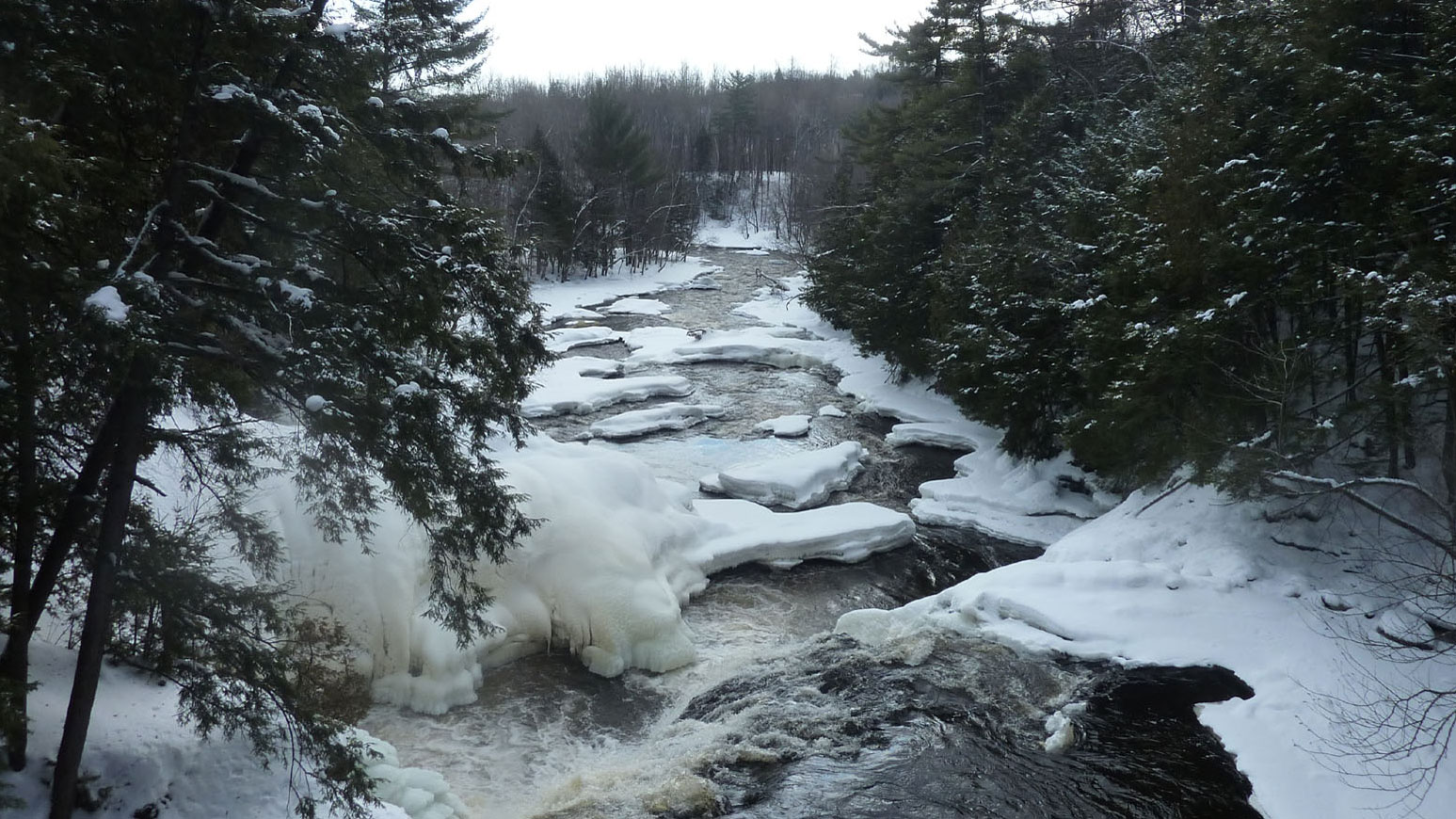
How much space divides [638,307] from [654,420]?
19.9 meters

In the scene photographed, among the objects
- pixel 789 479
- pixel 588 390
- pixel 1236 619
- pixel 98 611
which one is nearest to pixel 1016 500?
pixel 789 479

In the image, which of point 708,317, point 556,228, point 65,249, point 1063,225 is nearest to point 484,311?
point 65,249

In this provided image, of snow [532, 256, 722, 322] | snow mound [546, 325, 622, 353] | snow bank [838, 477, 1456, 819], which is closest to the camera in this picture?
snow bank [838, 477, 1456, 819]

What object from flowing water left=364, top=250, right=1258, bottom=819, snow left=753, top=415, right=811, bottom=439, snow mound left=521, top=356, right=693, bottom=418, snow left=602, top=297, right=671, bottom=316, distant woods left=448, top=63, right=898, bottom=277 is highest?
distant woods left=448, top=63, right=898, bottom=277

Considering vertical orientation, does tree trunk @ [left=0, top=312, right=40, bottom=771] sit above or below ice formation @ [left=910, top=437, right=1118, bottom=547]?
above

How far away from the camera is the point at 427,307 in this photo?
6398 mm

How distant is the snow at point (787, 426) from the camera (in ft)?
70.0

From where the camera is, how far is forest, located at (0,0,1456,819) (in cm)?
550

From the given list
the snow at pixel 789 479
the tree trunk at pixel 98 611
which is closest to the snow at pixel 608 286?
the snow at pixel 789 479

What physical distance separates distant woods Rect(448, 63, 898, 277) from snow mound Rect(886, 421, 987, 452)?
1068 centimetres

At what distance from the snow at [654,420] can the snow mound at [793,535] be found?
17.4 feet

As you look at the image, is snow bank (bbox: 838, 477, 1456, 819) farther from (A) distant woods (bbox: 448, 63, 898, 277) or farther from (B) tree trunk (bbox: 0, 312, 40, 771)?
(B) tree trunk (bbox: 0, 312, 40, 771)

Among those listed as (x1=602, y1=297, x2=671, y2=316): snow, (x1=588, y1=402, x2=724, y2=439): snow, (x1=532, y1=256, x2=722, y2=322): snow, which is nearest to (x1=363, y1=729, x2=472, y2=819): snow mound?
(x1=588, y1=402, x2=724, y2=439): snow

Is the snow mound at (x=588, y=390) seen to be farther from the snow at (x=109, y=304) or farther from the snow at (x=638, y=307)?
the snow at (x=109, y=304)
